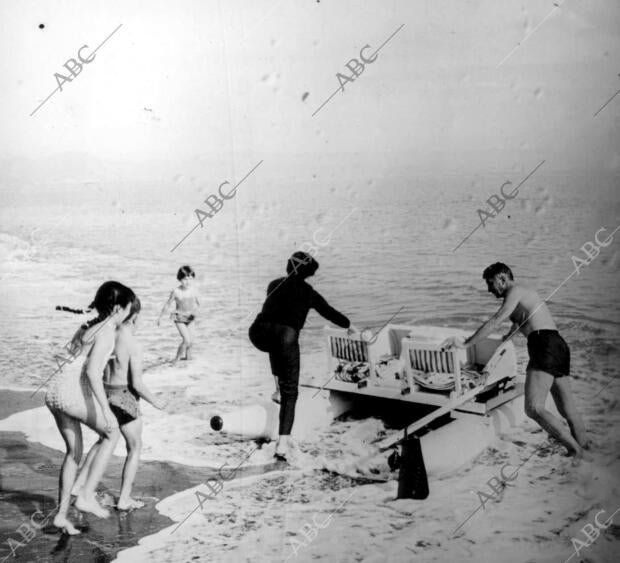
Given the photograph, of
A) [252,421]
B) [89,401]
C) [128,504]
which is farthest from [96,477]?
[252,421]

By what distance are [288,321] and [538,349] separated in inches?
38.2

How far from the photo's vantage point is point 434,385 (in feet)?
11.7

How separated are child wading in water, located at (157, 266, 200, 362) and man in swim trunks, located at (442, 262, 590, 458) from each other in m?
1.00

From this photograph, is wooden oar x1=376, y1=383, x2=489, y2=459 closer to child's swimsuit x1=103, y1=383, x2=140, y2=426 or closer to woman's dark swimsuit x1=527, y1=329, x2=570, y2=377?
woman's dark swimsuit x1=527, y1=329, x2=570, y2=377

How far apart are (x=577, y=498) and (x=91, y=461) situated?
1.88 meters

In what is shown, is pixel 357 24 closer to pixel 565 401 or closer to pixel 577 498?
pixel 565 401

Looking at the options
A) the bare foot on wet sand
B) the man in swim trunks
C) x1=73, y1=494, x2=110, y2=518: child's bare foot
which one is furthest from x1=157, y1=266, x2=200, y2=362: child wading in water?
the bare foot on wet sand

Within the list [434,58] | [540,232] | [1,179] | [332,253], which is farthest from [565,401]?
[1,179]

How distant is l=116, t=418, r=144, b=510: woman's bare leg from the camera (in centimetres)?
358

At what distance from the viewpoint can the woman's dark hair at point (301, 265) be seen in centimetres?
362

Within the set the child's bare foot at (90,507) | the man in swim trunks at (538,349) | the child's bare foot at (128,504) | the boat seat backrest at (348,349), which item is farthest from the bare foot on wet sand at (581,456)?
the child's bare foot at (90,507)

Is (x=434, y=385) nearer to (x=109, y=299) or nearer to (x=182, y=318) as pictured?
(x=182, y=318)

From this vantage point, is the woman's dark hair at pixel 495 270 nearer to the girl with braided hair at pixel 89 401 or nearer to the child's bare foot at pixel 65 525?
the girl with braided hair at pixel 89 401

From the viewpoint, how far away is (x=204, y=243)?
361 cm
